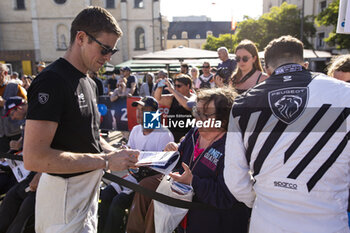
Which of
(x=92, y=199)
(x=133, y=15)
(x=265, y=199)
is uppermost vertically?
(x=133, y=15)

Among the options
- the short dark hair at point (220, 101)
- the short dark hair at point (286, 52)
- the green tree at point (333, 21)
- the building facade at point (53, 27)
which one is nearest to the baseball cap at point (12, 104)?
the short dark hair at point (220, 101)

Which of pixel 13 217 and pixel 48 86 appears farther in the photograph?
pixel 13 217

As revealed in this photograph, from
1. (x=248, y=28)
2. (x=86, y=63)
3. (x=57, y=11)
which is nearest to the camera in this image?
(x=86, y=63)

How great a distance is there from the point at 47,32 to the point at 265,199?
42134 millimetres

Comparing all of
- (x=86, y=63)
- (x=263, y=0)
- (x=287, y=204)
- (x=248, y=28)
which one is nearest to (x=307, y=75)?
(x=287, y=204)

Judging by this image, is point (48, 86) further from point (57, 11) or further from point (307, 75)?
point (57, 11)

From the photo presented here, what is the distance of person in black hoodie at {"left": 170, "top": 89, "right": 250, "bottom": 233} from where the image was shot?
6.92ft

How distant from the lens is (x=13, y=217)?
329cm

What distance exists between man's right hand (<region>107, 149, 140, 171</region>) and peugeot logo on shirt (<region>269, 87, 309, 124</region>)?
3.18ft

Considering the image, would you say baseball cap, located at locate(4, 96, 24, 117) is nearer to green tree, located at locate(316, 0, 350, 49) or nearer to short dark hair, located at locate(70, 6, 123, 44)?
short dark hair, located at locate(70, 6, 123, 44)

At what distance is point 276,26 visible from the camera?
33250 mm

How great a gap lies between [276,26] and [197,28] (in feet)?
162

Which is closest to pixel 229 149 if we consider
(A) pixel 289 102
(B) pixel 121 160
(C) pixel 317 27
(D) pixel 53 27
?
(A) pixel 289 102

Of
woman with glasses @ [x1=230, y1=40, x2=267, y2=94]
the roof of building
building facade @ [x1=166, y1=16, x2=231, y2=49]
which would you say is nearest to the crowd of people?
woman with glasses @ [x1=230, y1=40, x2=267, y2=94]
